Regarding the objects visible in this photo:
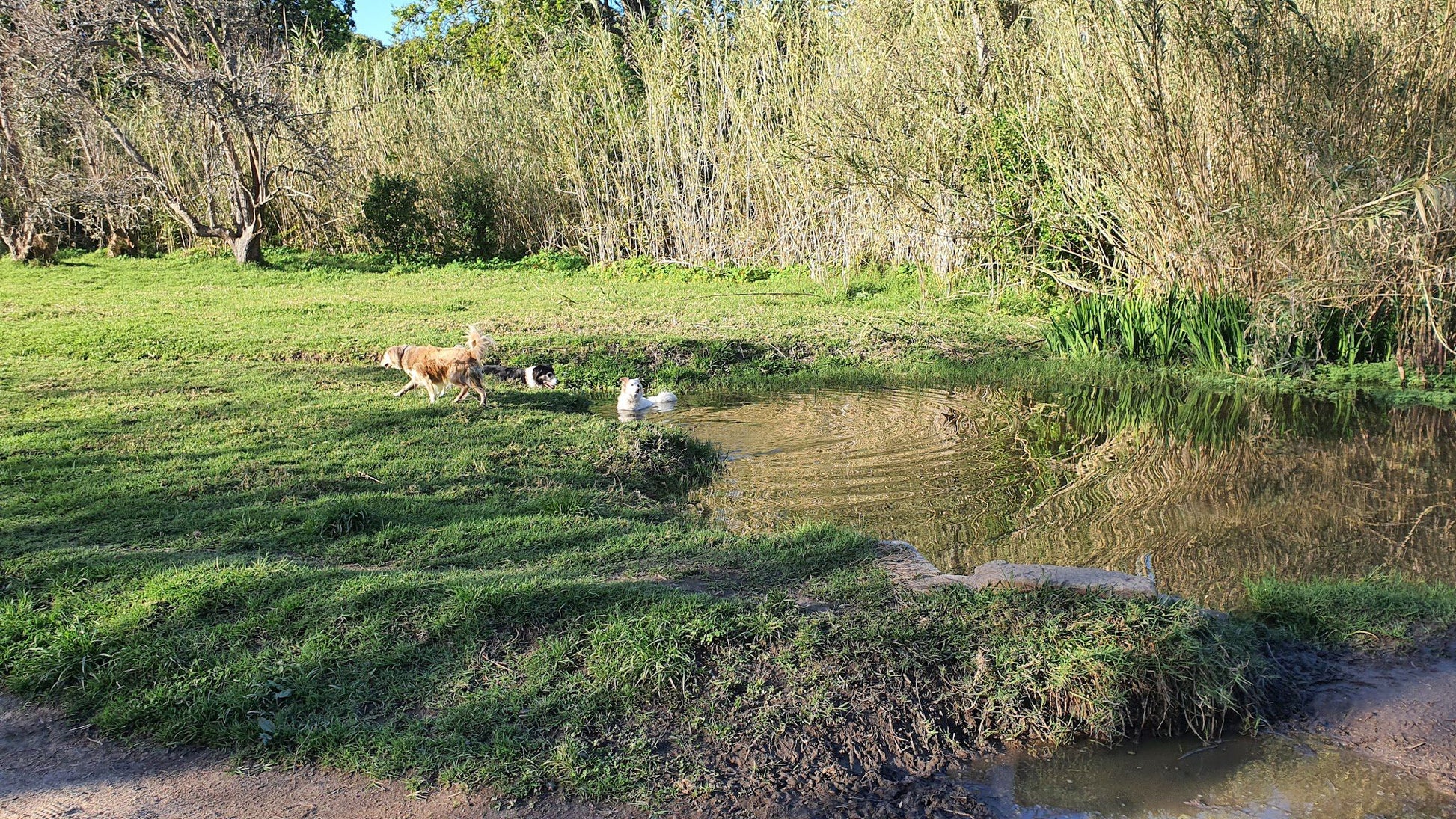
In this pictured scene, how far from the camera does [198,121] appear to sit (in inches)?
746

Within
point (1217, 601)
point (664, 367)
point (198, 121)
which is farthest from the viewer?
point (198, 121)

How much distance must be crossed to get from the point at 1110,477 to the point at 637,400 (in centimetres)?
347

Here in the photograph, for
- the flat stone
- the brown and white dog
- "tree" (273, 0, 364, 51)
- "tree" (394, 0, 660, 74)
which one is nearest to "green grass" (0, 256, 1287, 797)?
the flat stone

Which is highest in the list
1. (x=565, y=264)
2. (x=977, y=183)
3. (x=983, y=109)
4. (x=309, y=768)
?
(x=983, y=109)

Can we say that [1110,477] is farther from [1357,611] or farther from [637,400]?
[637,400]

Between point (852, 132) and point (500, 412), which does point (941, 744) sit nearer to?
point (500, 412)

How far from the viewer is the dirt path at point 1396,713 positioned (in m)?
3.37

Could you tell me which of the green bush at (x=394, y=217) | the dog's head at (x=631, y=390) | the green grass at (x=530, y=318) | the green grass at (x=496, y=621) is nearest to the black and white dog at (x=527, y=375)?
the green grass at (x=530, y=318)

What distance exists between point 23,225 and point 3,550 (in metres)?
16.0

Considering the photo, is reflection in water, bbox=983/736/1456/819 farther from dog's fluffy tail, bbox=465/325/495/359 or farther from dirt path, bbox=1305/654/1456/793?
dog's fluffy tail, bbox=465/325/495/359

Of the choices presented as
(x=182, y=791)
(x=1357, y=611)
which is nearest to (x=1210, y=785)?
(x=1357, y=611)

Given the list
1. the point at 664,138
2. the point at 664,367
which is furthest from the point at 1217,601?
the point at 664,138

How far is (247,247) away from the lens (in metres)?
17.9

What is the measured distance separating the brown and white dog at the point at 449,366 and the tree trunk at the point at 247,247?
11.5 metres
